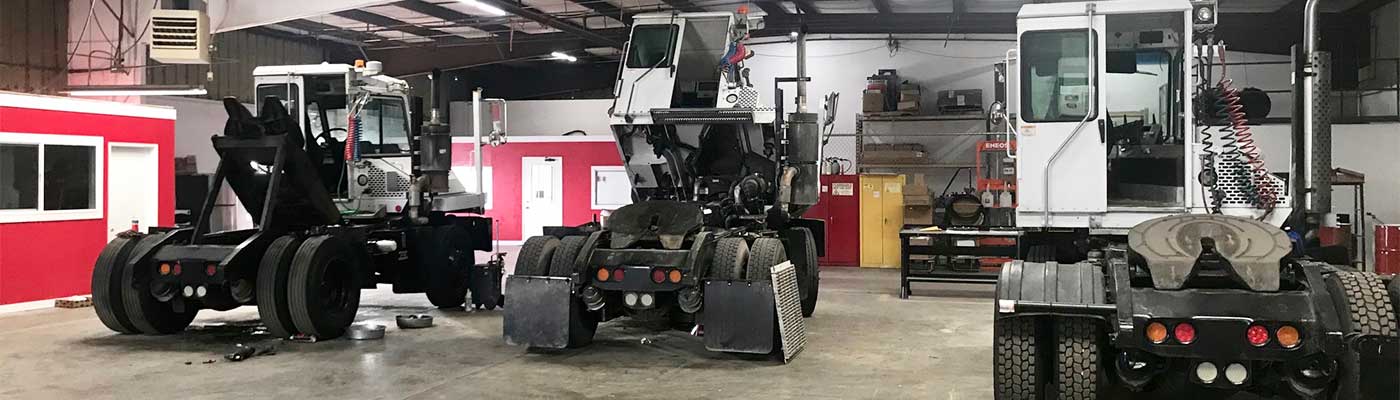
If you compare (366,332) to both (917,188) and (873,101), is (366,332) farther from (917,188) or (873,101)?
(873,101)

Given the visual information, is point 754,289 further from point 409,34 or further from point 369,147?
point 409,34

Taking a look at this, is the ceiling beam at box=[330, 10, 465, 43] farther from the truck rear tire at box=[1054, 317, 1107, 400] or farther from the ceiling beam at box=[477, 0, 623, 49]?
the truck rear tire at box=[1054, 317, 1107, 400]

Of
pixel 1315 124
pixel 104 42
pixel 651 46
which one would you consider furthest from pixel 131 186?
pixel 1315 124

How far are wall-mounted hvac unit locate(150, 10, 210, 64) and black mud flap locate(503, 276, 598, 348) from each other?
22.9 ft

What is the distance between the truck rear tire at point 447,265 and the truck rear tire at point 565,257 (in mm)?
3334

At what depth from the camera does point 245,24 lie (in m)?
13.7

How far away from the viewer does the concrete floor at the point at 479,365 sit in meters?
6.98

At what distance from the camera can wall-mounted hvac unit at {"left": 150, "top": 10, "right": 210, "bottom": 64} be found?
512 inches

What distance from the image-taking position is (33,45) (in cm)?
1656

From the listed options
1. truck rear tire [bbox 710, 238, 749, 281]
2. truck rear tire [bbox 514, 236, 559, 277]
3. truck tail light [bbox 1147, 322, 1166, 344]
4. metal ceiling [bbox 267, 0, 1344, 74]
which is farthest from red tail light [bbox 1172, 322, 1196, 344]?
metal ceiling [bbox 267, 0, 1344, 74]

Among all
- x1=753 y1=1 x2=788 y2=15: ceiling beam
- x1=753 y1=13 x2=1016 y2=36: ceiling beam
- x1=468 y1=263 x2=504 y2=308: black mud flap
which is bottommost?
x1=468 y1=263 x2=504 y2=308: black mud flap

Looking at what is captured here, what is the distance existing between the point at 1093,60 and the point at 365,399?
16.8 ft

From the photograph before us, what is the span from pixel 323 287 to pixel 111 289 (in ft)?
5.63

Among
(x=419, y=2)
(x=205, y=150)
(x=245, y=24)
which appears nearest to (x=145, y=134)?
(x=245, y=24)
